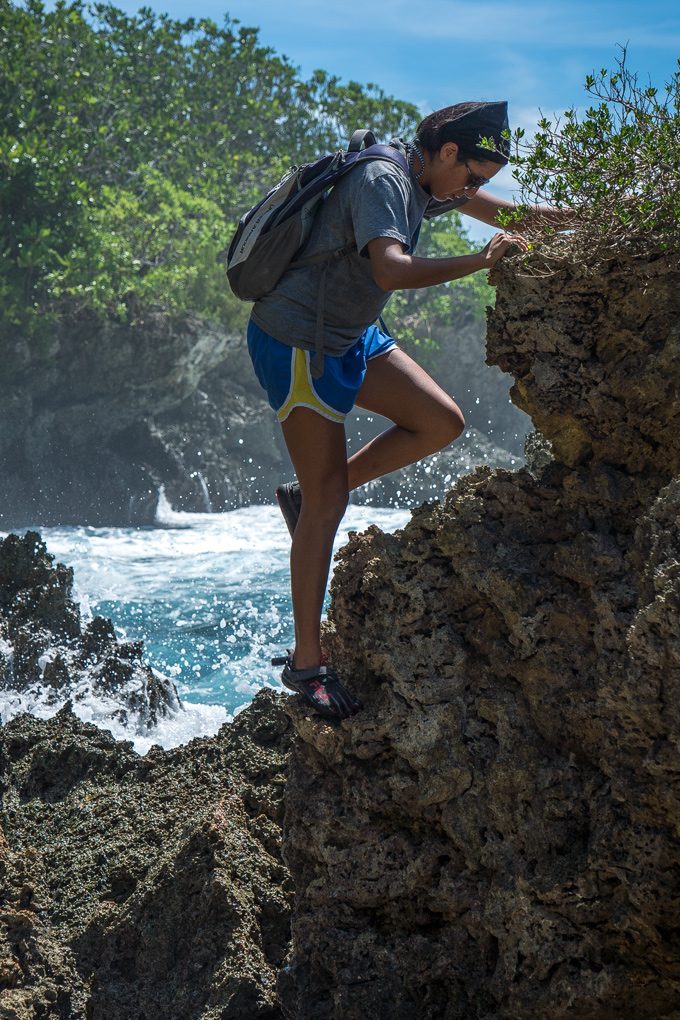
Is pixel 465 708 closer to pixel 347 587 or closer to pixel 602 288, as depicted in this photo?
pixel 347 587

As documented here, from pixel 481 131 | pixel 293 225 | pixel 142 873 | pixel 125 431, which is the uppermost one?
pixel 125 431

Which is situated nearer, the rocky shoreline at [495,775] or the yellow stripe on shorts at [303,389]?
the rocky shoreline at [495,775]

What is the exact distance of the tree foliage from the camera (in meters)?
22.2

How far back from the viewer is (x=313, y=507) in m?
3.62

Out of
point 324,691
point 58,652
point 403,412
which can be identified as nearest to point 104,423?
point 58,652

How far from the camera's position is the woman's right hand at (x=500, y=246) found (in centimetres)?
330

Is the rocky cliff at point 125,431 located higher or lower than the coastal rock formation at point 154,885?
higher

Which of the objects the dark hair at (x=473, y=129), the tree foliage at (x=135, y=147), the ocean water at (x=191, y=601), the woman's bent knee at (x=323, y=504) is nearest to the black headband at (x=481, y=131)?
the dark hair at (x=473, y=129)

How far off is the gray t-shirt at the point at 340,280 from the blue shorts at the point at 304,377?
5 cm

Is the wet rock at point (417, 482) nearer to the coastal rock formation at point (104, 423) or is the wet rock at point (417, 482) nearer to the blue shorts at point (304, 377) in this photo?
the coastal rock formation at point (104, 423)

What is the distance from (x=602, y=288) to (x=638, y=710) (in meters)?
1.29

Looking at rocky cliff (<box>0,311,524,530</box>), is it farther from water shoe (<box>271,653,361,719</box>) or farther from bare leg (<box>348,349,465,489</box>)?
water shoe (<box>271,653,361,719</box>)

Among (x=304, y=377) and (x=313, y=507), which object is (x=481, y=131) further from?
(x=313, y=507)

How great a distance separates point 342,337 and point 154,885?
6.88 feet
